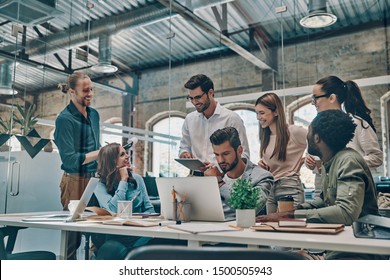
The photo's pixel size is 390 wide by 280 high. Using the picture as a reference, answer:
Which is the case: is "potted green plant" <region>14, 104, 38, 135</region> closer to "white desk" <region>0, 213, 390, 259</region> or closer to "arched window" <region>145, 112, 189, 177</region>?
"arched window" <region>145, 112, 189, 177</region>

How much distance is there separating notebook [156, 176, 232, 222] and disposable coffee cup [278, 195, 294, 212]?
714mm

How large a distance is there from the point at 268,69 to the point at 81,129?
1.98 metres

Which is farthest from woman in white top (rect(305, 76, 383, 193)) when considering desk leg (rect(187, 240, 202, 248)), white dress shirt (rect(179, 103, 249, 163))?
desk leg (rect(187, 240, 202, 248))

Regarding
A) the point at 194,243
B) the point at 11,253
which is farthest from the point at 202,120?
the point at 194,243

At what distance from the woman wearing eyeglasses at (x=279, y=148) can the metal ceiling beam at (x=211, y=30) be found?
0.33 meters

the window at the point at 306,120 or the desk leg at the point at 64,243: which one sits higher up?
the window at the point at 306,120

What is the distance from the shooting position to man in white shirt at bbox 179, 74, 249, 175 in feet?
11.7

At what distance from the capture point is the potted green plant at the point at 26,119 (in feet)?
12.7

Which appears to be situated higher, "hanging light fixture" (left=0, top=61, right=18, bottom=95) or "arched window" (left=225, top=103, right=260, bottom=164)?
"hanging light fixture" (left=0, top=61, right=18, bottom=95)

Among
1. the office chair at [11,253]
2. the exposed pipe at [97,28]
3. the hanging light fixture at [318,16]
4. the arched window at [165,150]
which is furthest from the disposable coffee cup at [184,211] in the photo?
the exposed pipe at [97,28]

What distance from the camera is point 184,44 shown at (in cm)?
391

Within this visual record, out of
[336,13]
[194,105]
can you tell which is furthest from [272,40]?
[194,105]

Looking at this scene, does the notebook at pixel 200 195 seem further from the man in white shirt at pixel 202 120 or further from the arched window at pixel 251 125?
the man in white shirt at pixel 202 120
